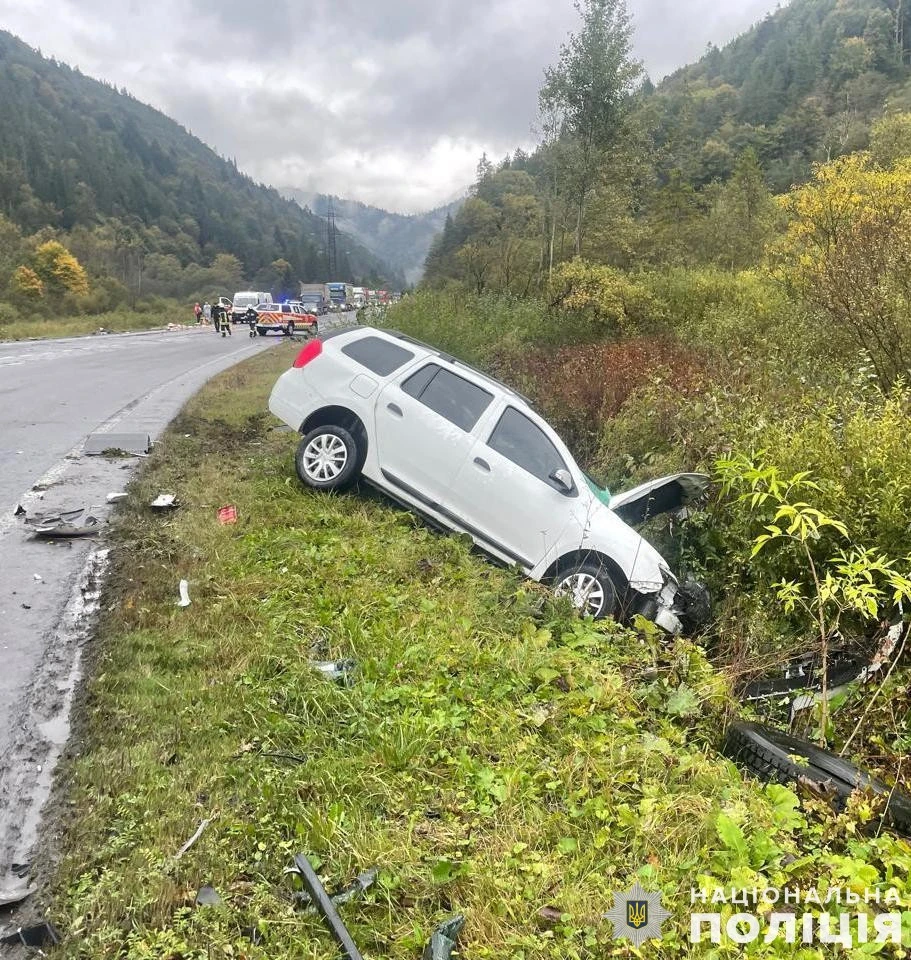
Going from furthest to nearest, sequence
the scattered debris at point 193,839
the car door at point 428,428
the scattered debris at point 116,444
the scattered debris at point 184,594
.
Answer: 1. the scattered debris at point 116,444
2. the car door at point 428,428
3. the scattered debris at point 184,594
4. the scattered debris at point 193,839

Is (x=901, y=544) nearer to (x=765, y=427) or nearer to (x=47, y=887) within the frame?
(x=765, y=427)

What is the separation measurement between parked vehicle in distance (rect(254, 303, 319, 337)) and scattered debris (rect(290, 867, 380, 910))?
3212cm

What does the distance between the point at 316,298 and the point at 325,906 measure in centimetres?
5623

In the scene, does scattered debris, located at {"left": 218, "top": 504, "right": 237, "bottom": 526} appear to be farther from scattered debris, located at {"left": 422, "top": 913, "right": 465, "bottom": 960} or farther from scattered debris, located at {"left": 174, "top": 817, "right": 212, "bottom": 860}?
scattered debris, located at {"left": 422, "top": 913, "right": 465, "bottom": 960}

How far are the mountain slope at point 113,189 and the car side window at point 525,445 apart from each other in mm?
89280

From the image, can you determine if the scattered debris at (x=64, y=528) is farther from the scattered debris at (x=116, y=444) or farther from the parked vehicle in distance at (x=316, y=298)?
the parked vehicle in distance at (x=316, y=298)

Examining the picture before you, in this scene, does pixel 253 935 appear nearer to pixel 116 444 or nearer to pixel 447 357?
pixel 447 357

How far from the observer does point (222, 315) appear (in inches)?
1280

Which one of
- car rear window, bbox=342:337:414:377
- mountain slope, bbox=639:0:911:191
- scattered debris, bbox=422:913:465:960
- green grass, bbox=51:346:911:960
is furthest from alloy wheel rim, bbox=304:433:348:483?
mountain slope, bbox=639:0:911:191

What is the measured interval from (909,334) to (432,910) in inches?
323

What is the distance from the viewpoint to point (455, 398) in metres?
6.34

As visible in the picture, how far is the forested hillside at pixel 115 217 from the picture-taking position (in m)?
59.5

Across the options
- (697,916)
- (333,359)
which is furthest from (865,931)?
(333,359)

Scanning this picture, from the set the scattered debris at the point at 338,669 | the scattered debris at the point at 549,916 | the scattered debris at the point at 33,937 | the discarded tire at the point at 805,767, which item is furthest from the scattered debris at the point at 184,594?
the discarded tire at the point at 805,767
